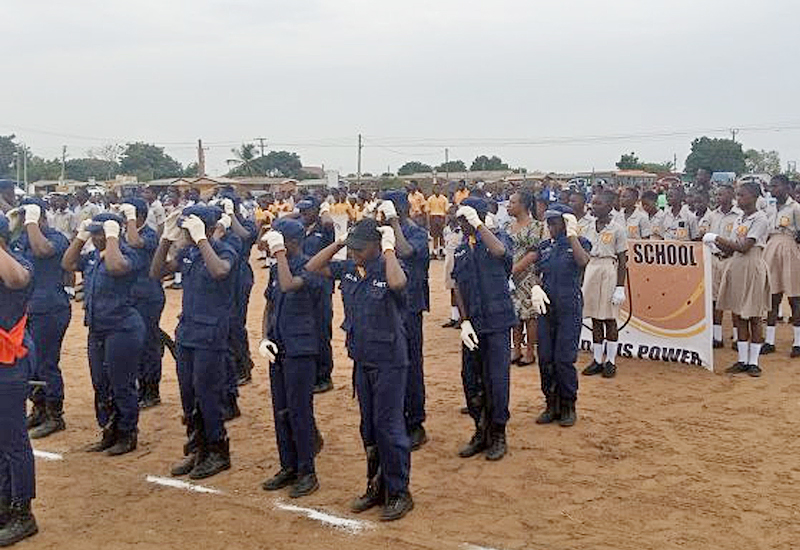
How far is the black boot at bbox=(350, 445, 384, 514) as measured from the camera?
5590mm

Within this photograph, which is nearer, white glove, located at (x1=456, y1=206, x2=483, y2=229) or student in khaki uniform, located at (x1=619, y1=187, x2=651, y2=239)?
white glove, located at (x1=456, y1=206, x2=483, y2=229)

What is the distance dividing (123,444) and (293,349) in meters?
2.31

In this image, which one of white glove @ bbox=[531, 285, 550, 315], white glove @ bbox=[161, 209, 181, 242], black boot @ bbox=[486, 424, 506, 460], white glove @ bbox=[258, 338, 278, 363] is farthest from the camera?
white glove @ bbox=[531, 285, 550, 315]

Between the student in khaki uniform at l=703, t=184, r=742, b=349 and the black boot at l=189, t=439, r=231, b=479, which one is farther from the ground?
the student in khaki uniform at l=703, t=184, r=742, b=349

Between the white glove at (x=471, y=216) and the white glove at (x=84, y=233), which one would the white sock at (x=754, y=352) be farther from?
the white glove at (x=84, y=233)

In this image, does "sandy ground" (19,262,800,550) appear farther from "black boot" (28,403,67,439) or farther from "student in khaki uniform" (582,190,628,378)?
"student in khaki uniform" (582,190,628,378)

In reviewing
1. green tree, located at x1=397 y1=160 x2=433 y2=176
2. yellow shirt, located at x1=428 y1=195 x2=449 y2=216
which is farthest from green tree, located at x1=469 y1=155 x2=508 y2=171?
yellow shirt, located at x1=428 y1=195 x2=449 y2=216

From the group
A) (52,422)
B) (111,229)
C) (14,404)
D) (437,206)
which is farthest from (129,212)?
(437,206)

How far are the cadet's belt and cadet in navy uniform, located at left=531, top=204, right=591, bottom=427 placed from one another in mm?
4108

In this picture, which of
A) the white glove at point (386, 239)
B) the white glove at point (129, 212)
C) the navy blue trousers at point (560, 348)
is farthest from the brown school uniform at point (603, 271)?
the white glove at point (129, 212)

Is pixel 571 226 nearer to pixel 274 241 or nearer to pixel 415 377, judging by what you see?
pixel 415 377

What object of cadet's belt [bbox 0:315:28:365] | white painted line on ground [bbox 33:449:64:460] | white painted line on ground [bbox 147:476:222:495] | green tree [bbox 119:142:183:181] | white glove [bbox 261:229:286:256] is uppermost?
green tree [bbox 119:142:183:181]

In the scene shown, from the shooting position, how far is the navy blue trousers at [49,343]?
7.32 meters

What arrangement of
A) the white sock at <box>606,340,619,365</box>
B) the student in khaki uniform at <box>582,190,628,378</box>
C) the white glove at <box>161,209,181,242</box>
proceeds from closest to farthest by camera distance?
the white glove at <box>161,209,181,242</box> → the student in khaki uniform at <box>582,190,628,378</box> → the white sock at <box>606,340,619,365</box>
